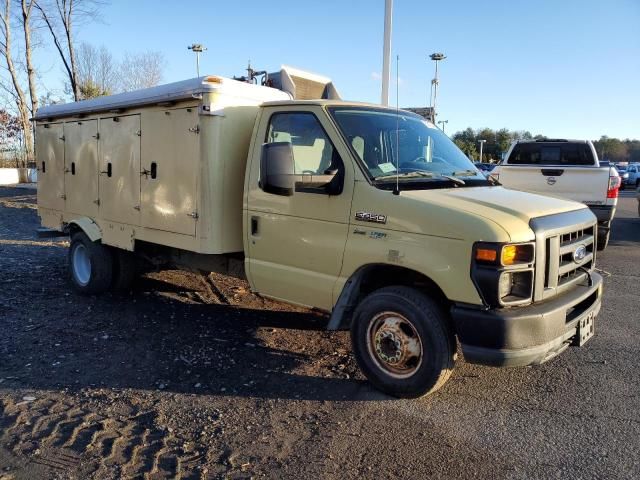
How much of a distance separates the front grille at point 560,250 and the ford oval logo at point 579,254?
0.05ft

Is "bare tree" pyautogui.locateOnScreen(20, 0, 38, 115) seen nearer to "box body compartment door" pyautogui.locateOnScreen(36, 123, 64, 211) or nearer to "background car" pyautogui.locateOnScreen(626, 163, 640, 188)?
"box body compartment door" pyautogui.locateOnScreen(36, 123, 64, 211)

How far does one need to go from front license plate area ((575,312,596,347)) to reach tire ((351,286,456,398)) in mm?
980

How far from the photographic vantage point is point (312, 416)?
3.83 m

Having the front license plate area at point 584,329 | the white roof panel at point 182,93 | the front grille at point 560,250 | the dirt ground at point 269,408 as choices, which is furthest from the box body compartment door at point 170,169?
the front license plate area at point 584,329

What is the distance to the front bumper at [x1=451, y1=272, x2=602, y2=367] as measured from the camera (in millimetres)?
3471

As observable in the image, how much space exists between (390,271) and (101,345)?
3.00 metres

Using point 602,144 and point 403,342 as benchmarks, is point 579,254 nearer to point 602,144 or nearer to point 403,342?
point 403,342

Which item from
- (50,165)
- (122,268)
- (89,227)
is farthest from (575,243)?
(50,165)

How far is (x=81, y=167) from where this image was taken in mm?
6828

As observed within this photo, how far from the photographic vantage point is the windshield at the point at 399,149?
4.27m

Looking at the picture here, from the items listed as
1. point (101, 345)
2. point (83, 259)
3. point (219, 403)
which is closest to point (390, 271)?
point (219, 403)

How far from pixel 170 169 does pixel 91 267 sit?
7.53 feet

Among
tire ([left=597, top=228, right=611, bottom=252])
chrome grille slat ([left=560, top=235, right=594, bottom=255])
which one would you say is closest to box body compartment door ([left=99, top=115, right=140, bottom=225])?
chrome grille slat ([left=560, top=235, right=594, bottom=255])

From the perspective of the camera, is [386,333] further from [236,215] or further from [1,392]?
[1,392]
